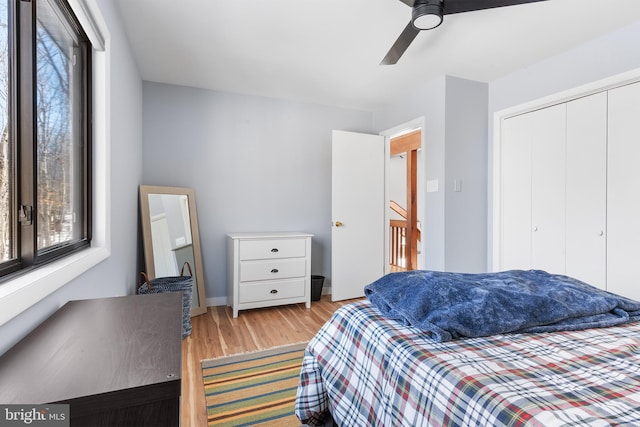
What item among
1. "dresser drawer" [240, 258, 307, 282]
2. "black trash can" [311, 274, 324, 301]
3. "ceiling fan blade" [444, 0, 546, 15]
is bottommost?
"black trash can" [311, 274, 324, 301]

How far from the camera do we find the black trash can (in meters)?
3.58

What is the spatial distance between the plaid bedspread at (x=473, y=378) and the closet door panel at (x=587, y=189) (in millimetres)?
1467

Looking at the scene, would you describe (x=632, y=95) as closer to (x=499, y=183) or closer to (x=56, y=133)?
(x=499, y=183)

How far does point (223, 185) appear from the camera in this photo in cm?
345

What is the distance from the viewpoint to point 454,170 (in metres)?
3.03

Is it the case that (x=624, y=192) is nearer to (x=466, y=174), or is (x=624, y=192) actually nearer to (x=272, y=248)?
(x=466, y=174)

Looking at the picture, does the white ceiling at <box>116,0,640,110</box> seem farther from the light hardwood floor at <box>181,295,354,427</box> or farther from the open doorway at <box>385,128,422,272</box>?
the light hardwood floor at <box>181,295,354,427</box>

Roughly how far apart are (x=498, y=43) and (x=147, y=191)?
3137 millimetres

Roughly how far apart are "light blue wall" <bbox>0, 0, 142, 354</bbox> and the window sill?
0.15 ft

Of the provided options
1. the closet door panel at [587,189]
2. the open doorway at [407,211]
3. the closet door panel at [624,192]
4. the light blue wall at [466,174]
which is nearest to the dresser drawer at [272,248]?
the open doorway at [407,211]

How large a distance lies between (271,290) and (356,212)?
4.28 ft

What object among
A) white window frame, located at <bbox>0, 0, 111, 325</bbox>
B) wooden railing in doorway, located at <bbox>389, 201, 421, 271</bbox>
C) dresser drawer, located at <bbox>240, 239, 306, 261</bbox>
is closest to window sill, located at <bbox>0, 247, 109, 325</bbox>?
white window frame, located at <bbox>0, 0, 111, 325</bbox>

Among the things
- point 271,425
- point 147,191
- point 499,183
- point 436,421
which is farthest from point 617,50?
point 147,191

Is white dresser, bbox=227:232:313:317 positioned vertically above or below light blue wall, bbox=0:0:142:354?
below
